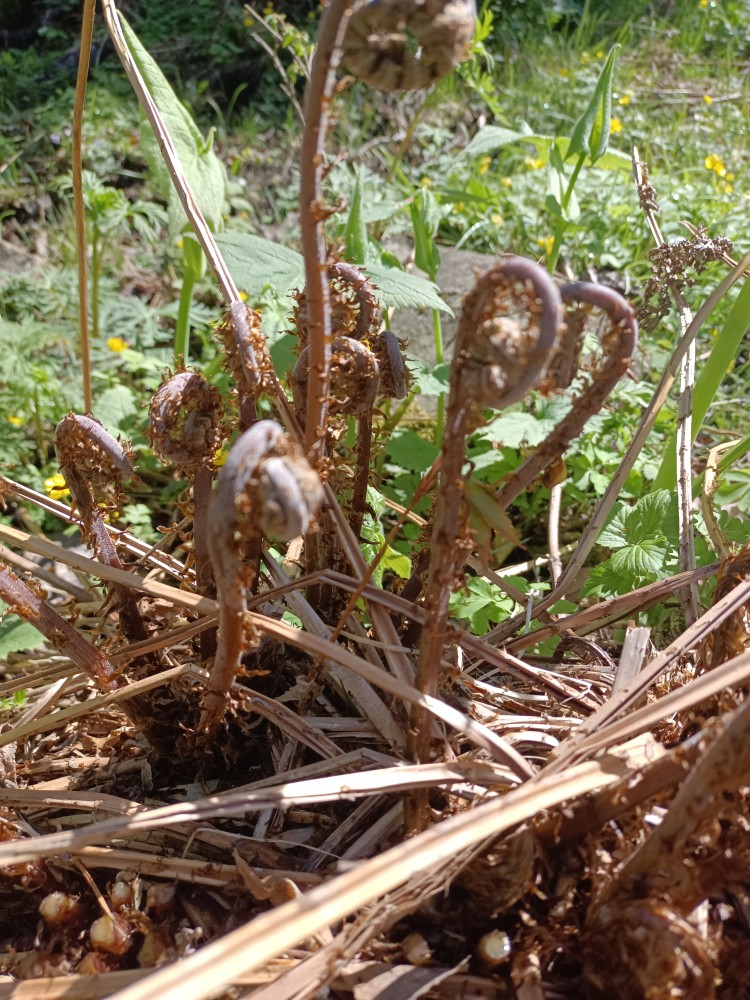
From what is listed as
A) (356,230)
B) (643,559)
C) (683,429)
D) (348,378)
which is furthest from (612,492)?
(356,230)

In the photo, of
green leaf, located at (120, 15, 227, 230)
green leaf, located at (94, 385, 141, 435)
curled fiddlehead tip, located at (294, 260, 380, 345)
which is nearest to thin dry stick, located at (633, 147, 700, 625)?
curled fiddlehead tip, located at (294, 260, 380, 345)

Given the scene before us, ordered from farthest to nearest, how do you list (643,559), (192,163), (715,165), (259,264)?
1. (715,165)
2. (192,163)
3. (259,264)
4. (643,559)

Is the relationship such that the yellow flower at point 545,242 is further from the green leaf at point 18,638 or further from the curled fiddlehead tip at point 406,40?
the curled fiddlehead tip at point 406,40

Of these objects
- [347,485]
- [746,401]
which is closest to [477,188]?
[746,401]

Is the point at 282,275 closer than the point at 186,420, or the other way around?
the point at 186,420

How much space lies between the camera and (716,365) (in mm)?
1769

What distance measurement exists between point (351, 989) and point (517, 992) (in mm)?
207

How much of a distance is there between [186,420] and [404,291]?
1.21 meters

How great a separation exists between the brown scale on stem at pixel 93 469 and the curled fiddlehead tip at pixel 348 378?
29 cm

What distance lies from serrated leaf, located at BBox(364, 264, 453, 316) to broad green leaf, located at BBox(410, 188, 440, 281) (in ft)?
1.05

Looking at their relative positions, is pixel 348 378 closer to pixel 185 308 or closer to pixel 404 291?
pixel 404 291

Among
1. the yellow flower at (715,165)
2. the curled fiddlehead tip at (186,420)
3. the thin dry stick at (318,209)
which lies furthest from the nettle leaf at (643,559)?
the yellow flower at (715,165)

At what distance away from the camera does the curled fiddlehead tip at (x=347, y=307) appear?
122cm

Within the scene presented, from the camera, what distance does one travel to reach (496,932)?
104 cm
